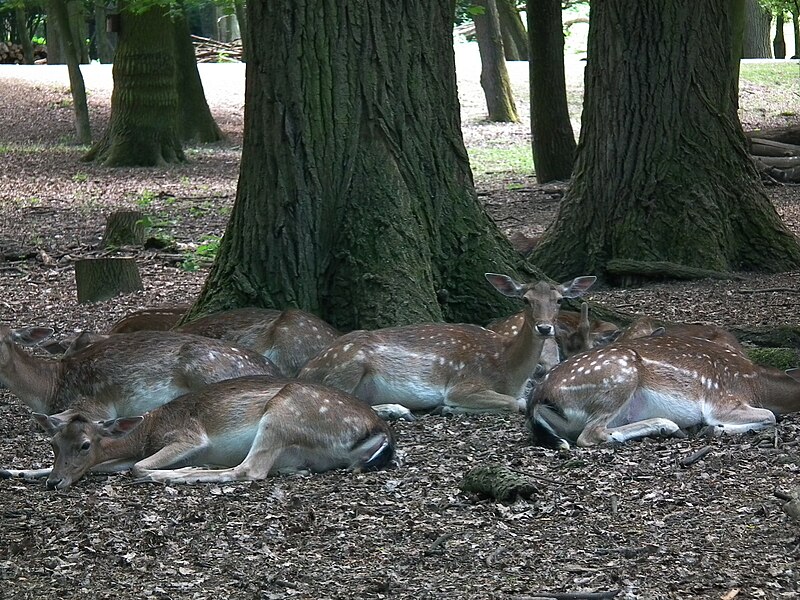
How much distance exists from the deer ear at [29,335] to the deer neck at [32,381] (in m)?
0.07

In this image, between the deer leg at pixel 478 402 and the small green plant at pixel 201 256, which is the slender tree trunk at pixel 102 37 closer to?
the small green plant at pixel 201 256

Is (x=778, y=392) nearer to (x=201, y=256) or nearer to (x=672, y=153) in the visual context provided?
(x=672, y=153)

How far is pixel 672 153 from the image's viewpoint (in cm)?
1135

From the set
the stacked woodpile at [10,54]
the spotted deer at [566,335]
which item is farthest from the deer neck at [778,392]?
the stacked woodpile at [10,54]

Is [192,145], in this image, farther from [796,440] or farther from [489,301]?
[796,440]

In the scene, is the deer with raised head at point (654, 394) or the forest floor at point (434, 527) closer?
the forest floor at point (434, 527)

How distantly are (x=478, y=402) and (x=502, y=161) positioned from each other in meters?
17.6

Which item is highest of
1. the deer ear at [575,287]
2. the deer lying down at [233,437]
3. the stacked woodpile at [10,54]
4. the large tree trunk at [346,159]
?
the stacked woodpile at [10,54]

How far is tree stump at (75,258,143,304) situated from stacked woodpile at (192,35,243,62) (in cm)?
3293

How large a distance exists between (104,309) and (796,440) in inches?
269

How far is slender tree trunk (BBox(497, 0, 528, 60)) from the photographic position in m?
36.3

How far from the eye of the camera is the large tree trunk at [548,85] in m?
18.5

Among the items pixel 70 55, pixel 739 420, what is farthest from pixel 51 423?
pixel 70 55

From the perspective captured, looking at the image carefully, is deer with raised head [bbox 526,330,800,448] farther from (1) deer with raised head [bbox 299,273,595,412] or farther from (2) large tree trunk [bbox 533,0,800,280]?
(2) large tree trunk [bbox 533,0,800,280]
